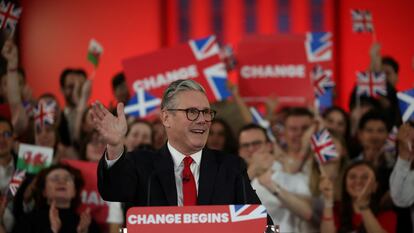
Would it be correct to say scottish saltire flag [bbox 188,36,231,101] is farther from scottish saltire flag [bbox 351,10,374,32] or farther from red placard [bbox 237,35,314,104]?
scottish saltire flag [bbox 351,10,374,32]

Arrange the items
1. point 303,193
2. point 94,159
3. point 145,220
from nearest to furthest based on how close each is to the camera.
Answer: point 145,220 < point 303,193 < point 94,159

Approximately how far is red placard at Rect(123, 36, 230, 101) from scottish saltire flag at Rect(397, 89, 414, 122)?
1650 millimetres

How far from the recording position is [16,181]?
465 centimetres

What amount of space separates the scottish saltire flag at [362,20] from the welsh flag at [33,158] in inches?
100

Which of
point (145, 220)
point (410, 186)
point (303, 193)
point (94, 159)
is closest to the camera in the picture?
point (145, 220)

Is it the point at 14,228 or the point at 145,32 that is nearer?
the point at 14,228

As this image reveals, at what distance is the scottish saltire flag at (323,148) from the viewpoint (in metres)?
5.01

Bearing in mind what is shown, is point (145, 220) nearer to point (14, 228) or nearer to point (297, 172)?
point (14, 228)

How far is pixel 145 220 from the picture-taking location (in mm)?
2449

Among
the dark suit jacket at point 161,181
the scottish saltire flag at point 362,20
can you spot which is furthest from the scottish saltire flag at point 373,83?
the dark suit jacket at point 161,181

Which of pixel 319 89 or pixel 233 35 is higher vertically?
pixel 233 35

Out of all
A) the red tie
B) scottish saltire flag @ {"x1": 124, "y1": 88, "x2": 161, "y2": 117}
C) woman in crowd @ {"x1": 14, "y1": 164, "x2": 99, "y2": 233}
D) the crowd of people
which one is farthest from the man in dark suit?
scottish saltire flag @ {"x1": 124, "y1": 88, "x2": 161, "y2": 117}

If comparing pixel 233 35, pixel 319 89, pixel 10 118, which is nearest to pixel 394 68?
pixel 319 89

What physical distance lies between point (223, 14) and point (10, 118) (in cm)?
465
